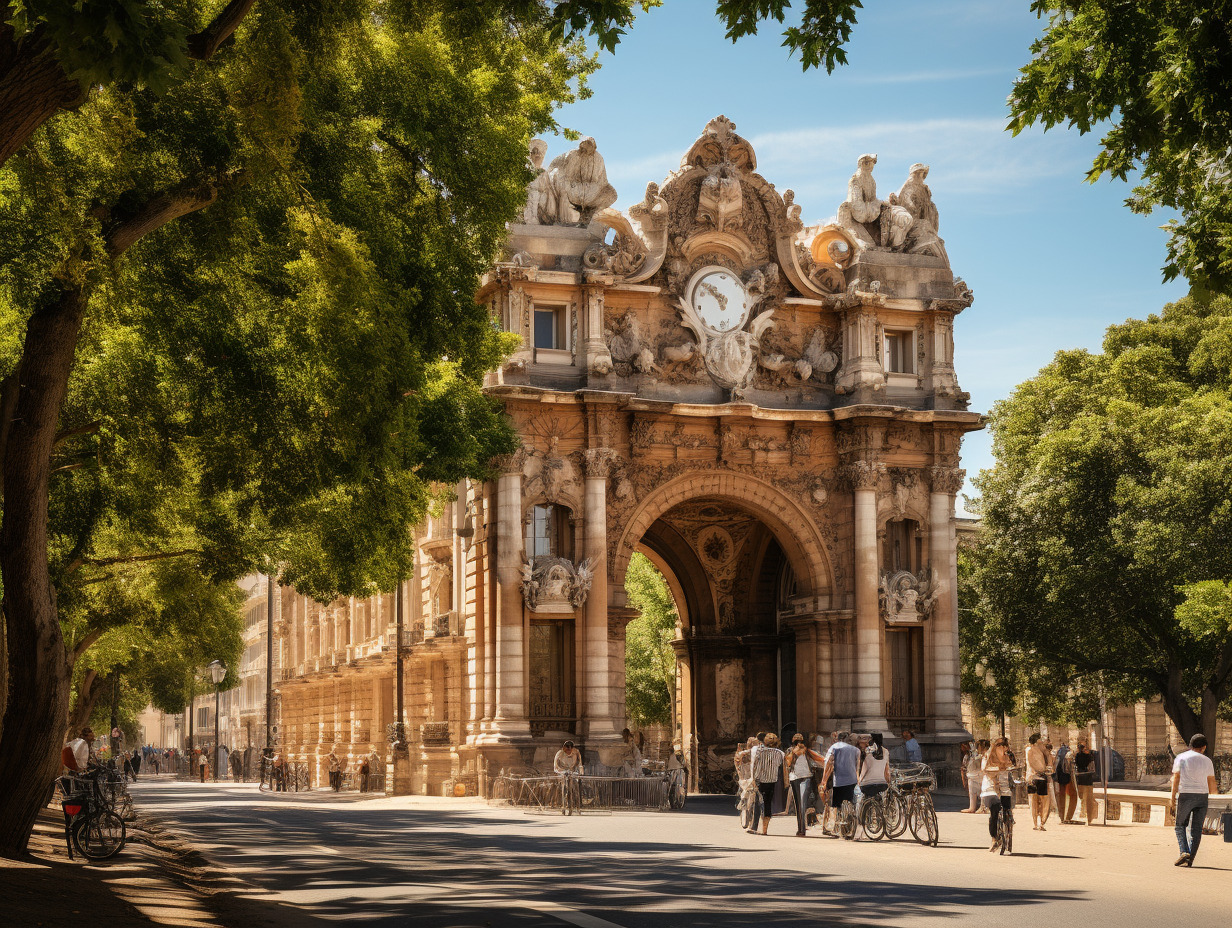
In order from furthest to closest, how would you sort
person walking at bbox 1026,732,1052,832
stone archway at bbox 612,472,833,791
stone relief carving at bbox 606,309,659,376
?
stone archway at bbox 612,472,833,791 < stone relief carving at bbox 606,309,659,376 < person walking at bbox 1026,732,1052,832

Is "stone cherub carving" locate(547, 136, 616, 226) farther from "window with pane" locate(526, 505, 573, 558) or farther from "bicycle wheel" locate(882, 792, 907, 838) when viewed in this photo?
"bicycle wheel" locate(882, 792, 907, 838)

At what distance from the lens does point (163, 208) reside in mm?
15094

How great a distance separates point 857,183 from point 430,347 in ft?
81.5

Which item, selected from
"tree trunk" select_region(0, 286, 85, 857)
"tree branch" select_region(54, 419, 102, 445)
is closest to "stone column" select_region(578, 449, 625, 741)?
"tree branch" select_region(54, 419, 102, 445)

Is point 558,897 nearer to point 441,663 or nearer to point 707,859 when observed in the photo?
point 707,859

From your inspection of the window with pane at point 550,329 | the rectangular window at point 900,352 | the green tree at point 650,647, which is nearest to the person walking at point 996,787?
the window with pane at point 550,329

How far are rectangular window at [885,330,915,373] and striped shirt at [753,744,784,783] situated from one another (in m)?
19.3

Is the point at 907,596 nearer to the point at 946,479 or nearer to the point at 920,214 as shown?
the point at 946,479

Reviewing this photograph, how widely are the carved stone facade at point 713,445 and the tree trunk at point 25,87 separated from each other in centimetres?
2524

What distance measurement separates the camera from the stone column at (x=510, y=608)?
36250 millimetres

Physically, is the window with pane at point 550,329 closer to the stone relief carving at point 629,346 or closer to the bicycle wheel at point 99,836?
the stone relief carving at point 629,346

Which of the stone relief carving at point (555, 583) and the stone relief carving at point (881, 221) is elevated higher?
the stone relief carving at point (881, 221)

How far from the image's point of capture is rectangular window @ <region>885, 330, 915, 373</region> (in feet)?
136

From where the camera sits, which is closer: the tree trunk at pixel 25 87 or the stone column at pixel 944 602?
the tree trunk at pixel 25 87
